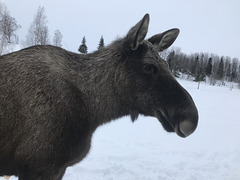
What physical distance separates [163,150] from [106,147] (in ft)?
7.38

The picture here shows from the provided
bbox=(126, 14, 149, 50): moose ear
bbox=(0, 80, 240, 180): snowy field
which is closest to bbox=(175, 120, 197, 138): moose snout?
bbox=(126, 14, 149, 50): moose ear

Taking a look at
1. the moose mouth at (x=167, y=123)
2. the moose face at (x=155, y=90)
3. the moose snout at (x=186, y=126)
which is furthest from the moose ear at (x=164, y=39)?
the moose snout at (x=186, y=126)

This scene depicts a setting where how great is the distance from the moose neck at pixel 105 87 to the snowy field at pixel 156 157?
3.53 metres

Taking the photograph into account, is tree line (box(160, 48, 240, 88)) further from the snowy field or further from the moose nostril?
the moose nostril

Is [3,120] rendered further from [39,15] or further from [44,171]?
[39,15]

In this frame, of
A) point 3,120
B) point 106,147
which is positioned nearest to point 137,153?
point 106,147

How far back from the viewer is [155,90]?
9.45 ft

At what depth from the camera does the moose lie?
2.42 meters

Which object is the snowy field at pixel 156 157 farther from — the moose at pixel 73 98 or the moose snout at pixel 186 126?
the moose snout at pixel 186 126

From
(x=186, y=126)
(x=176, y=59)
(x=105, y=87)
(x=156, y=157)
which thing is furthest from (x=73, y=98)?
(x=176, y=59)

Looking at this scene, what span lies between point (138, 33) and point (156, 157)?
6397 mm

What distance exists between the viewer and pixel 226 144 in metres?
11.1

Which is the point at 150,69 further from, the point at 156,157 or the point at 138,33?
the point at 156,157

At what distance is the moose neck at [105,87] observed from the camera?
290 cm
